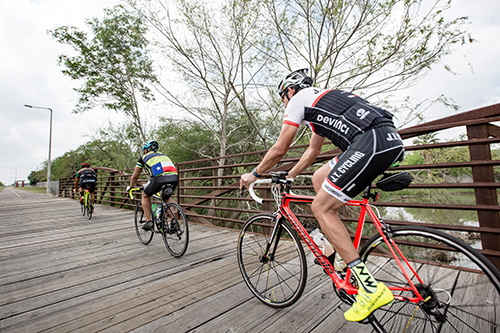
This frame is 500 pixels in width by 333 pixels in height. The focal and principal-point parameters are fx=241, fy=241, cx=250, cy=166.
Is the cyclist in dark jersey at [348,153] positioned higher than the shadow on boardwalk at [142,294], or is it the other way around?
the cyclist in dark jersey at [348,153]

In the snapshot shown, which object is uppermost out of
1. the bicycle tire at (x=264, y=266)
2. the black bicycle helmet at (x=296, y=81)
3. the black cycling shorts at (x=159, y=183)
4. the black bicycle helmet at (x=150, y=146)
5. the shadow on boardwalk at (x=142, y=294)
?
the black bicycle helmet at (x=296, y=81)

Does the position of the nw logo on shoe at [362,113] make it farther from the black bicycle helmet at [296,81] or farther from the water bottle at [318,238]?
the water bottle at [318,238]

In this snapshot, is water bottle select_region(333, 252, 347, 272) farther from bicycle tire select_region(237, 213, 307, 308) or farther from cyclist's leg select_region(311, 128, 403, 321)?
bicycle tire select_region(237, 213, 307, 308)

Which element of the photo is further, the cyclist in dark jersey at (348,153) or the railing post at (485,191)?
the railing post at (485,191)

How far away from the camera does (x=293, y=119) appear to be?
1.62 m

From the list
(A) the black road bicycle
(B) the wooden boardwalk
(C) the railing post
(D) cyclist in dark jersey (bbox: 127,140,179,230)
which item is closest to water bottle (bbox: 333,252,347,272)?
(B) the wooden boardwalk

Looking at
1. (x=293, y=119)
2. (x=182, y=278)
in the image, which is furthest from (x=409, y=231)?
(x=182, y=278)

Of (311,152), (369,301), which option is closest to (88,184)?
(311,152)

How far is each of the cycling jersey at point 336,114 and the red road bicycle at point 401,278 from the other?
395 mm

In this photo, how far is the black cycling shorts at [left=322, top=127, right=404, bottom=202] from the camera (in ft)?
4.48

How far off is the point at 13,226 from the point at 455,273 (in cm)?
816

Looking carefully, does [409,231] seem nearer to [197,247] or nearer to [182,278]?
[182,278]

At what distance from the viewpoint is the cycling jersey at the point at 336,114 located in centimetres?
144

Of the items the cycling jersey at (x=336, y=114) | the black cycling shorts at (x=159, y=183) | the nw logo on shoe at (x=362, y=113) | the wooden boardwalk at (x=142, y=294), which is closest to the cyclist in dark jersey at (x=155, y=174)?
the black cycling shorts at (x=159, y=183)
